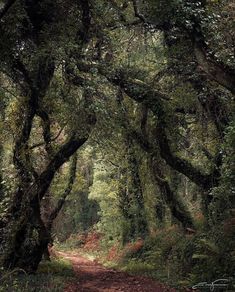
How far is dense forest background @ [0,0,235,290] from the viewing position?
10344mm

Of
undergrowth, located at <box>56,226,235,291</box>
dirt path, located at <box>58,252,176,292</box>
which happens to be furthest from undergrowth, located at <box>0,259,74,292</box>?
undergrowth, located at <box>56,226,235,291</box>

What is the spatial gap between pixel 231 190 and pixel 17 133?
6843mm

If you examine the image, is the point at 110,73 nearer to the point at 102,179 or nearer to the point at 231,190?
the point at 231,190

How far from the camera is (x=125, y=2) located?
41.1ft

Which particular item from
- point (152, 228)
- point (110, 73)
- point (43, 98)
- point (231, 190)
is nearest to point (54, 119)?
point (43, 98)

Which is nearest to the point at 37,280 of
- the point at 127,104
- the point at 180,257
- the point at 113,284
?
the point at 113,284

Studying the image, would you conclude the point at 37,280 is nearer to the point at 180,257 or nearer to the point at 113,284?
the point at 113,284

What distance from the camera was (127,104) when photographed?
16.4 m

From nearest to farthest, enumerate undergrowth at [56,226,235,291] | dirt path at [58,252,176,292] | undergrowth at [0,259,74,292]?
undergrowth at [0,259,74,292]
undergrowth at [56,226,235,291]
dirt path at [58,252,176,292]

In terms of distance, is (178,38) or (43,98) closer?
(178,38)

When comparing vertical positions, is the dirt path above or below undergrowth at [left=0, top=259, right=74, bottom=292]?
below

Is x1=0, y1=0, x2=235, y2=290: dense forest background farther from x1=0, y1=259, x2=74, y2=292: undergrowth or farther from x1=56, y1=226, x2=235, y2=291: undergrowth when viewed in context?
x1=0, y1=259, x2=74, y2=292: undergrowth

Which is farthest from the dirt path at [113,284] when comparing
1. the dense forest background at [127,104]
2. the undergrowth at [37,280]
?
the dense forest background at [127,104]

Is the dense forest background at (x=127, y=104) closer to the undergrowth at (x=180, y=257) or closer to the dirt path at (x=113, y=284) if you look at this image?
the undergrowth at (x=180, y=257)
